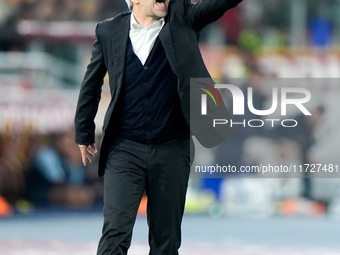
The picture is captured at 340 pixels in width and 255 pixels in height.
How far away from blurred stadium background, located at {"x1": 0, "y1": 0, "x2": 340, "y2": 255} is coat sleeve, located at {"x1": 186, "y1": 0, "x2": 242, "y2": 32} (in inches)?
210

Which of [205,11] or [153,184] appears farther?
[153,184]

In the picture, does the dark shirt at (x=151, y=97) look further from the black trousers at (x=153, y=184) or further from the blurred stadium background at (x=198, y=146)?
the blurred stadium background at (x=198, y=146)

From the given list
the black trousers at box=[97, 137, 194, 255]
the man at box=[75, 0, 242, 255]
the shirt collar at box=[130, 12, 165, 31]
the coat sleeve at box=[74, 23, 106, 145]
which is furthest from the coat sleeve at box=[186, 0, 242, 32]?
the black trousers at box=[97, 137, 194, 255]

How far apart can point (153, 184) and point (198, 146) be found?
24.8ft

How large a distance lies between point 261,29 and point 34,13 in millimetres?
5057

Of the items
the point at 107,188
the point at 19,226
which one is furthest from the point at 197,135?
the point at 19,226

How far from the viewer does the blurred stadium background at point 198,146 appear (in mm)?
11195

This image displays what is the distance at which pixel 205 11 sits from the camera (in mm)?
4449

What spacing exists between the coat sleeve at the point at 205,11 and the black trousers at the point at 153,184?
33.3 inches

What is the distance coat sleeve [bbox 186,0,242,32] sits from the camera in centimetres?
435

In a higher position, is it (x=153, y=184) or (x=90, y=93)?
(x=90, y=93)

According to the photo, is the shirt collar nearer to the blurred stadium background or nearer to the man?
the man

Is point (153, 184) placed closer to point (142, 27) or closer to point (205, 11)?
point (142, 27)

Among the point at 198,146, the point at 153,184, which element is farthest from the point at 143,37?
the point at 198,146
